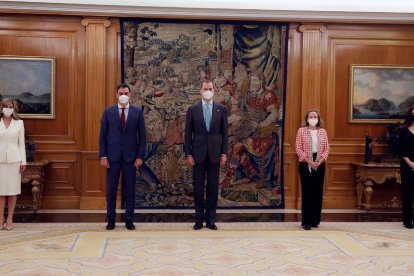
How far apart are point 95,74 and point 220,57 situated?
187cm

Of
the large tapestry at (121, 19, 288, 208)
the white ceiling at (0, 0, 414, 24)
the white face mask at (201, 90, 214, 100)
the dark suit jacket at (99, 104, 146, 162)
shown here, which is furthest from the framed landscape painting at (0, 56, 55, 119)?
the white face mask at (201, 90, 214, 100)

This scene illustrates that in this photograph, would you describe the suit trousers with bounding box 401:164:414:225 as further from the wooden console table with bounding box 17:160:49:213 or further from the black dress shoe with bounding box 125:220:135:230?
the wooden console table with bounding box 17:160:49:213

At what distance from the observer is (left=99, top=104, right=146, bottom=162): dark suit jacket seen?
654 cm

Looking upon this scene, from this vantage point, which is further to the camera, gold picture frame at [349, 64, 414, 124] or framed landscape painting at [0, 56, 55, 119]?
gold picture frame at [349, 64, 414, 124]

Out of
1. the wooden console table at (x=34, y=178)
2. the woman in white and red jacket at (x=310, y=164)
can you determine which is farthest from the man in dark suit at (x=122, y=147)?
the woman in white and red jacket at (x=310, y=164)

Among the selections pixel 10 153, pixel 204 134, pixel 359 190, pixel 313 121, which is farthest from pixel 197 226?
pixel 359 190

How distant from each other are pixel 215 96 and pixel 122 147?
2227 millimetres

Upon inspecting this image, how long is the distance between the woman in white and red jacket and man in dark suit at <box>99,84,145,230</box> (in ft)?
6.37

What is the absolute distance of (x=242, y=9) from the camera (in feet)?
26.1

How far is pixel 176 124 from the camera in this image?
8.30 metres

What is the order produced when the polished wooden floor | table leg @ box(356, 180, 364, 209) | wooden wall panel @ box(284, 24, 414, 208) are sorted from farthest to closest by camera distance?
wooden wall panel @ box(284, 24, 414, 208) → table leg @ box(356, 180, 364, 209) → the polished wooden floor

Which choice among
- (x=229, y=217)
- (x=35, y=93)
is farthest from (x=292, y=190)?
(x=35, y=93)

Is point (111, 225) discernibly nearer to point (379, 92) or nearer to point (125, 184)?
point (125, 184)

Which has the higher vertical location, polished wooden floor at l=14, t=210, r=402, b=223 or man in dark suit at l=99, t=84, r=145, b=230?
man in dark suit at l=99, t=84, r=145, b=230
